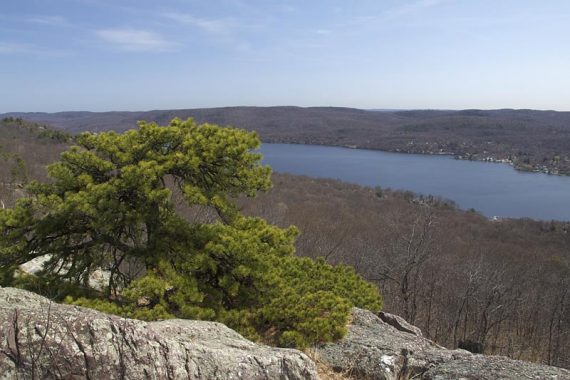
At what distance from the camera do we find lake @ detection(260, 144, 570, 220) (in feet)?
275

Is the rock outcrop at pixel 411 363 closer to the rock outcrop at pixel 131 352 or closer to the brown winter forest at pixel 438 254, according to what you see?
the rock outcrop at pixel 131 352

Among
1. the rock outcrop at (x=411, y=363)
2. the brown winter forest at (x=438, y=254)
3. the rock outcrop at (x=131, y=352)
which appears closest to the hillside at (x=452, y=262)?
the brown winter forest at (x=438, y=254)

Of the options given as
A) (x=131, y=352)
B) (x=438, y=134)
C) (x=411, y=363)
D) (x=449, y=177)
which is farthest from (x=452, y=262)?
(x=438, y=134)

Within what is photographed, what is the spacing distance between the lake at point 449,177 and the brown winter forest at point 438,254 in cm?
1981

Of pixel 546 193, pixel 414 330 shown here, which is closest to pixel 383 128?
pixel 546 193

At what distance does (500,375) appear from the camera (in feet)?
19.4

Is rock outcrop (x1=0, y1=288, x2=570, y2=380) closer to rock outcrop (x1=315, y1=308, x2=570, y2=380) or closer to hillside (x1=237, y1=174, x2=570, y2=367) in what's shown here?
rock outcrop (x1=315, y1=308, x2=570, y2=380)

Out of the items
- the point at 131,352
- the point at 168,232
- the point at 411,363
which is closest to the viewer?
the point at 131,352

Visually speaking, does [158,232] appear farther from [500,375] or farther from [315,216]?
[315,216]

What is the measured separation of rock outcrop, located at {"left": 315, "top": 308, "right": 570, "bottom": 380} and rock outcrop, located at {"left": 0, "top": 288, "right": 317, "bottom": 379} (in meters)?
2.13

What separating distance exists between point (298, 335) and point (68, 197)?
4819mm

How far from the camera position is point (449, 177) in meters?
113

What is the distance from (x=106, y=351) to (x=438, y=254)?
4015 centimetres

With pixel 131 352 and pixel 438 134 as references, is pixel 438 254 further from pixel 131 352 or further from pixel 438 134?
pixel 438 134
